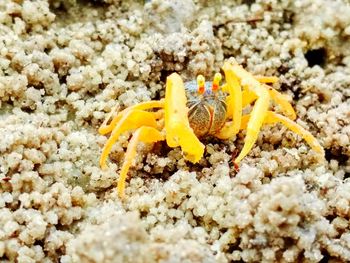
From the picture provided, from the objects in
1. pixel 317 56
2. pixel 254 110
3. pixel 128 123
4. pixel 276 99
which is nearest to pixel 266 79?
pixel 276 99

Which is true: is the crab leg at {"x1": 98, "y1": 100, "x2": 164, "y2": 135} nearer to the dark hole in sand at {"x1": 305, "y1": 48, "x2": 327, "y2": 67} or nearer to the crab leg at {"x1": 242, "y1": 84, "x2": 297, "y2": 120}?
the crab leg at {"x1": 242, "y1": 84, "x2": 297, "y2": 120}

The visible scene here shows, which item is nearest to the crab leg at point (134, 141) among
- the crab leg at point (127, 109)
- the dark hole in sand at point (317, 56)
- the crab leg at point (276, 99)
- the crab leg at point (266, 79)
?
the crab leg at point (127, 109)

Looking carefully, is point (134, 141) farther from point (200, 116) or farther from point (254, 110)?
point (254, 110)

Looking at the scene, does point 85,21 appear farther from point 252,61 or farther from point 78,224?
point 78,224

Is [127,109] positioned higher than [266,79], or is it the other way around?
[266,79]

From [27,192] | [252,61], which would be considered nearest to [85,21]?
[252,61]

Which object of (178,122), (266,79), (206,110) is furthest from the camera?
(266,79)

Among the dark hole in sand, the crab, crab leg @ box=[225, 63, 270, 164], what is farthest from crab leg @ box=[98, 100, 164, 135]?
the dark hole in sand
